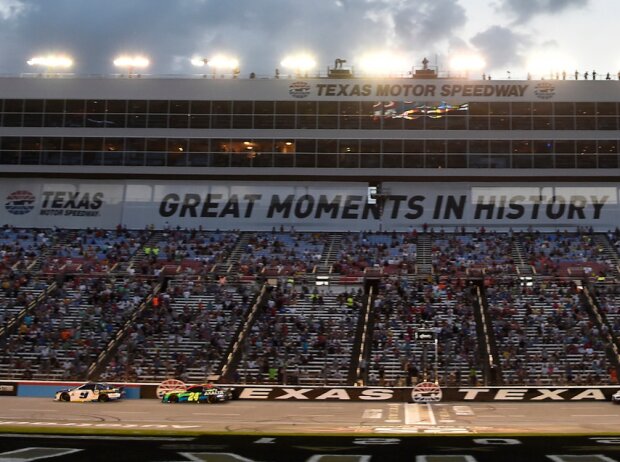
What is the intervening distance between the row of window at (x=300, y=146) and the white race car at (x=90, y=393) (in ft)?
89.1

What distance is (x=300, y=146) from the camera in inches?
2307

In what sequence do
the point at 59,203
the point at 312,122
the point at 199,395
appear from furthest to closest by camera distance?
the point at 59,203
the point at 312,122
the point at 199,395

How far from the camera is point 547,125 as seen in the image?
189 feet

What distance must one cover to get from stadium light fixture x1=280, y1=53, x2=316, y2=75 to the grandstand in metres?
2.07

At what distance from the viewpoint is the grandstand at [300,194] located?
4894 centimetres

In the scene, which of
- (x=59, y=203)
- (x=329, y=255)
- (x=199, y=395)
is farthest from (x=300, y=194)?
(x=199, y=395)

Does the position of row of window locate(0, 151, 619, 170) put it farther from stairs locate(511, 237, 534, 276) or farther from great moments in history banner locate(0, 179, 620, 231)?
stairs locate(511, 237, 534, 276)

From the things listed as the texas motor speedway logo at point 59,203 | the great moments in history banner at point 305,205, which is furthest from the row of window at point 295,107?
the texas motor speedway logo at point 59,203

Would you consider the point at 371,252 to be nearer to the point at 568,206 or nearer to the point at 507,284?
the point at 507,284

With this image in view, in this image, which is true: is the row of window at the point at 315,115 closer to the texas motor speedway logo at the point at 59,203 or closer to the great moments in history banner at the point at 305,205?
the great moments in history banner at the point at 305,205

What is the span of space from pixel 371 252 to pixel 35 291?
79.1 ft

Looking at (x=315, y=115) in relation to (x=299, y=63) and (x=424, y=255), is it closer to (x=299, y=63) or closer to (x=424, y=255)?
(x=299, y=63)

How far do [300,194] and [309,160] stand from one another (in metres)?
3.31

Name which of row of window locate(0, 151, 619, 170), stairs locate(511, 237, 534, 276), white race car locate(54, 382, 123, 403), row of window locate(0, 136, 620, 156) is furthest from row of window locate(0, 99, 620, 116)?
white race car locate(54, 382, 123, 403)
